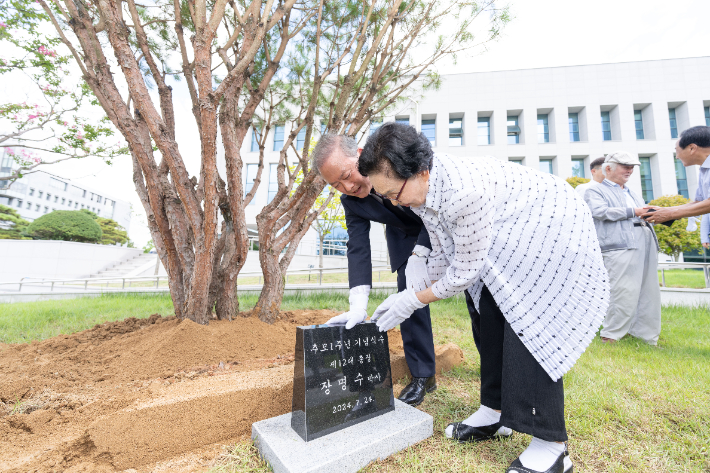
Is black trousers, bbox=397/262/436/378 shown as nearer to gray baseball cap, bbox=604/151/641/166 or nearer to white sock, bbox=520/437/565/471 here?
white sock, bbox=520/437/565/471

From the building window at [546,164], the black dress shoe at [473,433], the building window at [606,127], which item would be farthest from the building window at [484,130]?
the black dress shoe at [473,433]

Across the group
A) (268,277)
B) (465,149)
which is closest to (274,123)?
(268,277)

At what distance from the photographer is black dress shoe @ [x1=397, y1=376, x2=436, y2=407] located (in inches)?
74.2

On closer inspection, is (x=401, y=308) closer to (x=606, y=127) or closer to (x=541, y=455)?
(x=541, y=455)

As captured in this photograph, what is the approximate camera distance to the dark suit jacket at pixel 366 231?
197 centimetres

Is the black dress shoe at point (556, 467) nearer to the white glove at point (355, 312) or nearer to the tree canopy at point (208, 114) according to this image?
the white glove at point (355, 312)

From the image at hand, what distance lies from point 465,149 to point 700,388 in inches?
716

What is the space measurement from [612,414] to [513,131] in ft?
65.3

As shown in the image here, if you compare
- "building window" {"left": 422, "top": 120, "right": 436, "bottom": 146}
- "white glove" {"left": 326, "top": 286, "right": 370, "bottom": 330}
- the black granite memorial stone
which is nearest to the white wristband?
"white glove" {"left": 326, "top": 286, "right": 370, "bottom": 330}

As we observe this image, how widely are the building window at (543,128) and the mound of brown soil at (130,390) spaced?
65.8 feet

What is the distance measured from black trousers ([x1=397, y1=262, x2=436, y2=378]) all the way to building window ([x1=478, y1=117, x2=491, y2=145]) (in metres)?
19.2

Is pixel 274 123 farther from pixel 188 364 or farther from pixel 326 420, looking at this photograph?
pixel 326 420

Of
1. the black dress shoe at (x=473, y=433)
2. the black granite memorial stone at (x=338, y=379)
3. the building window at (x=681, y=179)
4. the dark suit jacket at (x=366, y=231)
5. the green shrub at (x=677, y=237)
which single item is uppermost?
the building window at (x=681, y=179)

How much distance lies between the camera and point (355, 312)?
1.70m
